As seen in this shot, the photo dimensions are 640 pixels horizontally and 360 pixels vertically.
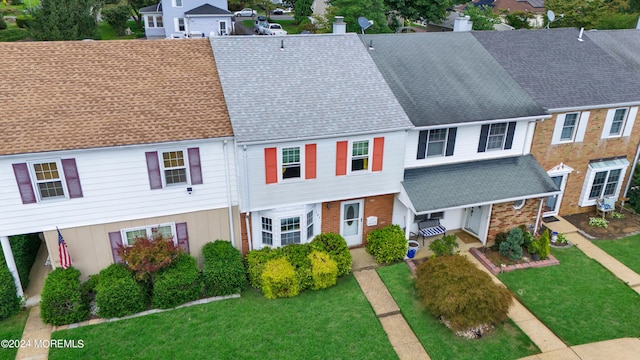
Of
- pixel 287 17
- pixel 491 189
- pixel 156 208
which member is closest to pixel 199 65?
pixel 156 208

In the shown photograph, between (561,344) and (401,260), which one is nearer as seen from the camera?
(561,344)

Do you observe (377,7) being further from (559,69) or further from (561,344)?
(561,344)

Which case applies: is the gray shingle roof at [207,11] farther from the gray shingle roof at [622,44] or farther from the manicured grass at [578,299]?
the manicured grass at [578,299]

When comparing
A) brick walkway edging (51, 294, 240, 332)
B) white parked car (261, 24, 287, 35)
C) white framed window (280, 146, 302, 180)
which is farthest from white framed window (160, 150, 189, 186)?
white parked car (261, 24, 287, 35)

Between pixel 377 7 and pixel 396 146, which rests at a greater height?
pixel 377 7

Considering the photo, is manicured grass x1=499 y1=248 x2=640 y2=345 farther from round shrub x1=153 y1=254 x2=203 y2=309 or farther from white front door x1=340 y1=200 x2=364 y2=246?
round shrub x1=153 y1=254 x2=203 y2=309

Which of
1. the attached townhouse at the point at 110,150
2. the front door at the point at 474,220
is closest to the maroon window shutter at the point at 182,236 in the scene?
the attached townhouse at the point at 110,150

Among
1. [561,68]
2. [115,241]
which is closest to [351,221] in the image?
[115,241]
